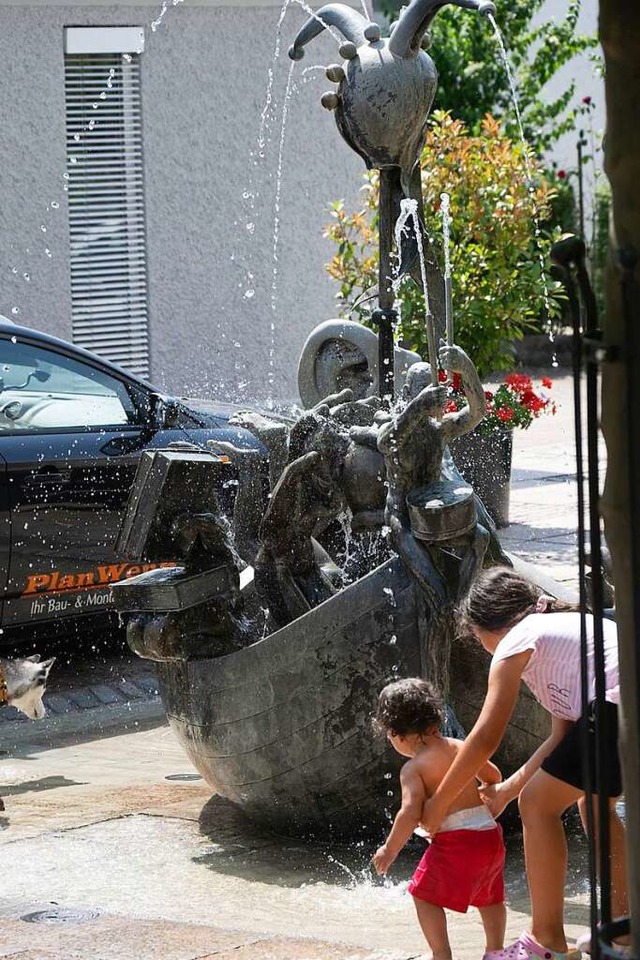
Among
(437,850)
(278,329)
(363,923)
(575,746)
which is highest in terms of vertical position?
(278,329)

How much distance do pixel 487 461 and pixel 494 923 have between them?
6804 millimetres

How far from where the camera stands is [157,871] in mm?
5160

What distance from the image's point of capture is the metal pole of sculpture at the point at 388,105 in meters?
6.05

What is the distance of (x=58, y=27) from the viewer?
41.5 ft

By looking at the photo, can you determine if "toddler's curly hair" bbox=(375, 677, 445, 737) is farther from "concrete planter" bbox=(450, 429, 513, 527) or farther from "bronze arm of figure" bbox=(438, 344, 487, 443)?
"concrete planter" bbox=(450, 429, 513, 527)

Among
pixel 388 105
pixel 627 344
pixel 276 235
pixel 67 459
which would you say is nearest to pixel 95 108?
pixel 276 235

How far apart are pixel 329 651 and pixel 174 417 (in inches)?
133

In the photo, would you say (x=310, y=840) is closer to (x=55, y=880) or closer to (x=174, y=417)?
(x=55, y=880)

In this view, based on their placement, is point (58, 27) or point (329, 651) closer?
point (329, 651)

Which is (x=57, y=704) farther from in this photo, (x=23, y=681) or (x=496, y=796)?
(x=496, y=796)

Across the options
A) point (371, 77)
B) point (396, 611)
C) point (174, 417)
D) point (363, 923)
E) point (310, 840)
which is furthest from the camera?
point (174, 417)

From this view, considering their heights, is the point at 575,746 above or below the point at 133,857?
above

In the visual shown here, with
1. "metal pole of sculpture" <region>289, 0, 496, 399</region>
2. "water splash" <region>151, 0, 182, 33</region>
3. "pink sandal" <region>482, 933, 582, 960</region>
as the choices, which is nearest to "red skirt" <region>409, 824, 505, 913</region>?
"pink sandal" <region>482, 933, 582, 960</region>

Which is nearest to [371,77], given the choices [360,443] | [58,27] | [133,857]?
[360,443]
